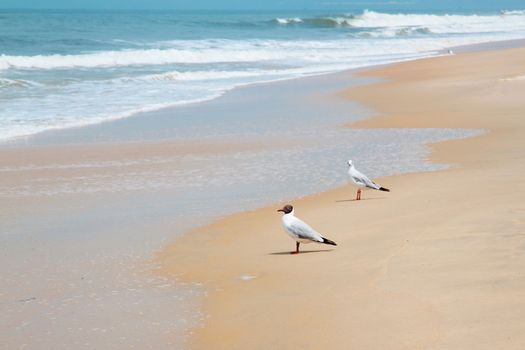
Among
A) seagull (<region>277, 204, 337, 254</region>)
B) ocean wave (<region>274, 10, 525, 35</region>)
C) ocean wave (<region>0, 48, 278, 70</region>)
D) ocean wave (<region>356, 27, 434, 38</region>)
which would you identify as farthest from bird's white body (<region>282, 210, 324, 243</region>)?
ocean wave (<region>274, 10, 525, 35</region>)

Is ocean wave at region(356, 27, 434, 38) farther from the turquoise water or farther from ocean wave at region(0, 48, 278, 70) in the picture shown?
ocean wave at region(0, 48, 278, 70)

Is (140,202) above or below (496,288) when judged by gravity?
below

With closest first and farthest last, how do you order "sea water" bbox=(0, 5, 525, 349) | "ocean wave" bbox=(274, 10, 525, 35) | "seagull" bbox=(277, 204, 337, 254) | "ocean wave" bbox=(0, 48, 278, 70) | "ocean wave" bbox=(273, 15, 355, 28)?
1. "sea water" bbox=(0, 5, 525, 349)
2. "seagull" bbox=(277, 204, 337, 254)
3. "ocean wave" bbox=(0, 48, 278, 70)
4. "ocean wave" bbox=(274, 10, 525, 35)
5. "ocean wave" bbox=(273, 15, 355, 28)

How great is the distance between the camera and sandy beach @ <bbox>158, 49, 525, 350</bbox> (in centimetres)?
478

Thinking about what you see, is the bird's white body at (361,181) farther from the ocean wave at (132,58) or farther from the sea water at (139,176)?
the ocean wave at (132,58)

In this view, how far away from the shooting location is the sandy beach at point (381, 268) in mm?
4781

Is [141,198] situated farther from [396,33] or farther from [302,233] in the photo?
[396,33]

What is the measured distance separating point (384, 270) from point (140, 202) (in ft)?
11.8

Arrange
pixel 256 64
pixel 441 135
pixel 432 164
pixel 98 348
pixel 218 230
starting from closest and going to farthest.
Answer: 1. pixel 98 348
2. pixel 218 230
3. pixel 432 164
4. pixel 441 135
5. pixel 256 64

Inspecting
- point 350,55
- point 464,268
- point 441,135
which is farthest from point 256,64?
point 464,268

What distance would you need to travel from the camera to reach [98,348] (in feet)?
16.1

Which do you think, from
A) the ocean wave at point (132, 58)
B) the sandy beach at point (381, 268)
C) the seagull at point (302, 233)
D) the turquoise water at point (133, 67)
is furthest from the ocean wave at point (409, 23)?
the seagull at point (302, 233)

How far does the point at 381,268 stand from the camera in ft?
19.6

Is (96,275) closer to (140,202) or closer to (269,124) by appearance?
(140,202)
